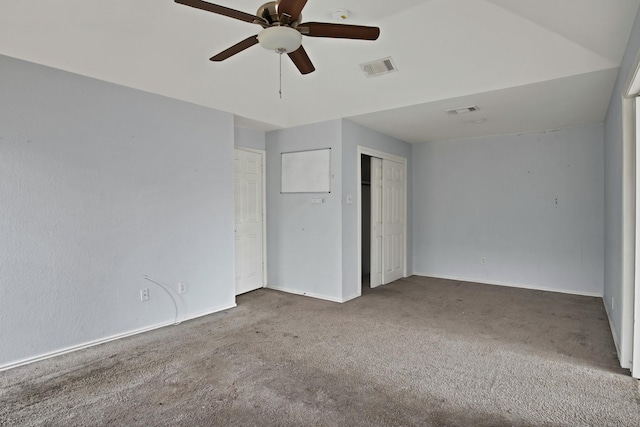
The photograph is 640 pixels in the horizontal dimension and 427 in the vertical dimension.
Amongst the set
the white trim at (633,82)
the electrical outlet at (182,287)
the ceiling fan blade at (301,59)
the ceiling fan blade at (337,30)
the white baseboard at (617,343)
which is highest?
the ceiling fan blade at (337,30)

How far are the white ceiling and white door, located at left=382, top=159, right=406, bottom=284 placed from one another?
59.4 inches

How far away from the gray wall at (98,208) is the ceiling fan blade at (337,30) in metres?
2.20

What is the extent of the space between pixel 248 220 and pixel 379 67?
105 inches

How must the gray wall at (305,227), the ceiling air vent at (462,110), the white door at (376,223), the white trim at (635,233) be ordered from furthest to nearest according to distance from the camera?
the white door at (376,223)
the gray wall at (305,227)
the ceiling air vent at (462,110)
the white trim at (635,233)

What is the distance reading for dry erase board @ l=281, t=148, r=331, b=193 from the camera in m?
4.65

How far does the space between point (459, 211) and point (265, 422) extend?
4766mm

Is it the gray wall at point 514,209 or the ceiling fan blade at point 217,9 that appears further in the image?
the gray wall at point 514,209

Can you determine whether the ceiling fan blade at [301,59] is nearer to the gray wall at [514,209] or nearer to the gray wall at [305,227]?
the gray wall at [305,227]

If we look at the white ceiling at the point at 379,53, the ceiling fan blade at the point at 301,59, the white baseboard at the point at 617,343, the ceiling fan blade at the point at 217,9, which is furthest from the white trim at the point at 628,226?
the ceiling fan blade at the point at 217,9

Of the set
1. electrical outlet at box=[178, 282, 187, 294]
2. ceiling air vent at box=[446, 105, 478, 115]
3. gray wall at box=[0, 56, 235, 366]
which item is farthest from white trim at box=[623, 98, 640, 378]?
electrical outlet at box=[178, 282, 187, 294]

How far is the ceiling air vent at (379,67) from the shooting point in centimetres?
344

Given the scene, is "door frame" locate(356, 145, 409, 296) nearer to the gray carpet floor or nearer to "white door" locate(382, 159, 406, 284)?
"white door" locate(382, 159, 406, 284)

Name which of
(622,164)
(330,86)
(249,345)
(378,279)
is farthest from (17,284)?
(622,164)

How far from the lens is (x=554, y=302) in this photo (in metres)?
4.49
